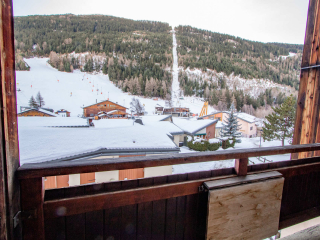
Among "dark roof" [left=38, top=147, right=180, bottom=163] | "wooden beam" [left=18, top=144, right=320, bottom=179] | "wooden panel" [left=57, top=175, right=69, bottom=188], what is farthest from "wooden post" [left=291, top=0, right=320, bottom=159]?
"wooden panel" [left=57, top=175, right=69, bottom=188]

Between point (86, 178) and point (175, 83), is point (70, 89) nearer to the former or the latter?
point (175, 83)

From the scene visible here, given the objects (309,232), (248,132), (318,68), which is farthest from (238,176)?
(248,132)

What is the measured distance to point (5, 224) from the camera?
377 mm

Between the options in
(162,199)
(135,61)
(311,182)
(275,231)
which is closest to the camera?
(162,199)

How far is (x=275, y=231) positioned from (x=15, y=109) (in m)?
1.07

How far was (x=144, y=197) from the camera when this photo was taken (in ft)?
1.81

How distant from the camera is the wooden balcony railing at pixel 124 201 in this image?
0.44 meters

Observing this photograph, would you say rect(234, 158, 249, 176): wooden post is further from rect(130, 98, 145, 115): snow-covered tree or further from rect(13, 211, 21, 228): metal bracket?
→ rect(130, 98, 145, 115): snow-covered tree

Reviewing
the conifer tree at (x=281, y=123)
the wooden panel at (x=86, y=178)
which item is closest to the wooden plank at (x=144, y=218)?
the wooden panel at (x=86, y=178)

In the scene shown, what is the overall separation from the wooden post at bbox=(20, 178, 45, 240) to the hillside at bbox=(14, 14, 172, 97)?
74.3 ft

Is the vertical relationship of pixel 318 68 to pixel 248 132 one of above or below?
above

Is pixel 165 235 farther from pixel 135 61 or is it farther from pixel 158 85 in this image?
pixel 135 61

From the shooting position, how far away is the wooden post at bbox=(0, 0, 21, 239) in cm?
37

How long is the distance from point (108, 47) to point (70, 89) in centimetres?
2050
